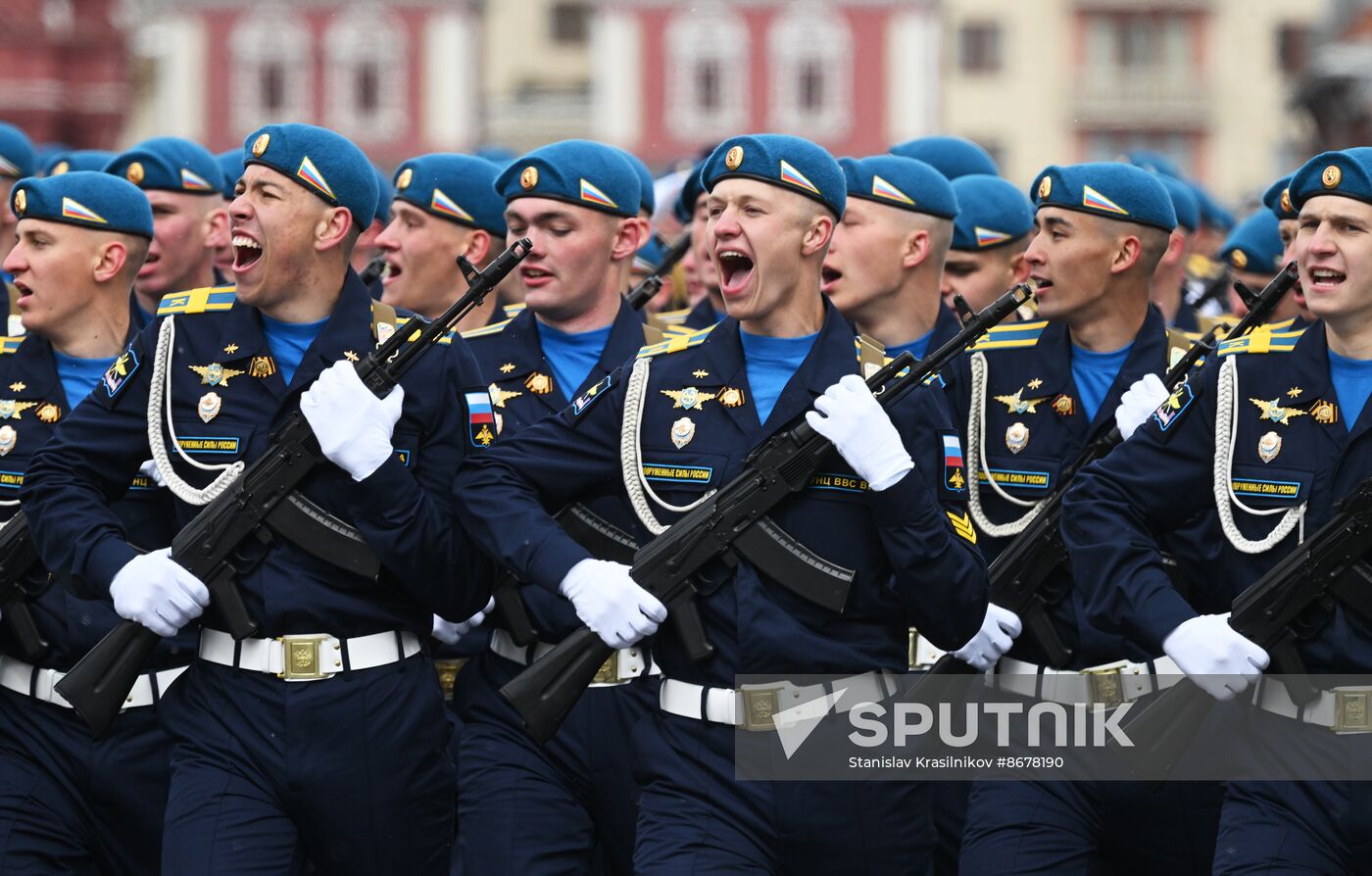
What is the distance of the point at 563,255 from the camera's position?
26.4ft

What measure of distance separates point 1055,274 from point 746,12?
201ft

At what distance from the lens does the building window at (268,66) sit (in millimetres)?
68500

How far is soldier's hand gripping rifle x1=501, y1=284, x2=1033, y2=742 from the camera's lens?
6.13m

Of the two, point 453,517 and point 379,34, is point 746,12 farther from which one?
point 453,517

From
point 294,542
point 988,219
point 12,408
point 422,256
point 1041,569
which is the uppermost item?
point 988,219

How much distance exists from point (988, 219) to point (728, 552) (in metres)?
3.56

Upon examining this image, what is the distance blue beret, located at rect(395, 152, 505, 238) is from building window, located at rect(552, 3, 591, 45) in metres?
61.7

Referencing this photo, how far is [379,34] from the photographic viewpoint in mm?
68750

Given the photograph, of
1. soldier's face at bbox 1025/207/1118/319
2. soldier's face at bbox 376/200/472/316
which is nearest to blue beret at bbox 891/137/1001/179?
soldier's face at bbox 376/200/472/316

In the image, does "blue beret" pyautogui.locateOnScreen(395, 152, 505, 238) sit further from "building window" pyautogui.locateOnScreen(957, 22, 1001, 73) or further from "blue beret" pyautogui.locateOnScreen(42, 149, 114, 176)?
"building window" pyautogui.locateOnScreen(957, 22, 1001, 73)

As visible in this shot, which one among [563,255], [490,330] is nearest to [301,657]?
[490,330]

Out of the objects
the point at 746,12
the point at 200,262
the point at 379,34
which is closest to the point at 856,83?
the point at 746,12

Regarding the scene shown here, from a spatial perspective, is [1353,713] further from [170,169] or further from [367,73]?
[367,73]

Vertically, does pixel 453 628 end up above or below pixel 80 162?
A: below
